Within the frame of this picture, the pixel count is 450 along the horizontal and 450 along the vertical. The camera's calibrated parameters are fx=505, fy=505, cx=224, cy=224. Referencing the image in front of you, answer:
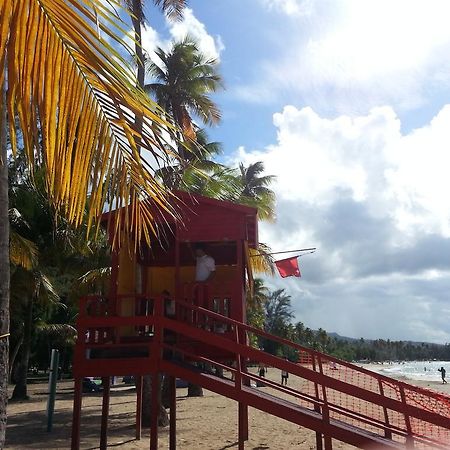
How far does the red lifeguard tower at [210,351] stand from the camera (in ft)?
24.8

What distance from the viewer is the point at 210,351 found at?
9461 millimetres

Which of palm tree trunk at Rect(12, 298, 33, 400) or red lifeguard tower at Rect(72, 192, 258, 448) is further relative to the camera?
palm tree trunk at Rect(12, 298, 33, 400)

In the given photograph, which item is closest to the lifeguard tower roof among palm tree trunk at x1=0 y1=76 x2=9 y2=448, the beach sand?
palm tree trunk at x1=0 y1=76 x2=9 y2=448

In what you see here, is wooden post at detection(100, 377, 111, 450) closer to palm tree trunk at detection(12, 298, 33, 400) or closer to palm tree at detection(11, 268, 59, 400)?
palm tree at detection(11, 268, 59, 400)

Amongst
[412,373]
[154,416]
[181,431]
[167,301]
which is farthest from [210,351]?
[412,373]

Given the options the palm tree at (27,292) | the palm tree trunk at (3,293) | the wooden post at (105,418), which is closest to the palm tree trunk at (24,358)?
the palm tree at (27,292)

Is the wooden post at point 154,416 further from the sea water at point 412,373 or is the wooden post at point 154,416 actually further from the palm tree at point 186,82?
the sea water at point 412,373

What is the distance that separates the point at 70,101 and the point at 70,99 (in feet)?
0.03

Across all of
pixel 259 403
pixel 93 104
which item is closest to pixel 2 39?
pixel 93 104

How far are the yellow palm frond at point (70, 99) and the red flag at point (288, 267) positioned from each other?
13.9 m

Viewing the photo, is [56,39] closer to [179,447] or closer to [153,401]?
[153,401]

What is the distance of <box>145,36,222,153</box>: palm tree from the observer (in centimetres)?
2256

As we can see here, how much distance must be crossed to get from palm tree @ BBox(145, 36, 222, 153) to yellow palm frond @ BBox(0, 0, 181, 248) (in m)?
20.0

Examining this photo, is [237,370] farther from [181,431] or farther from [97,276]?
[97,276]
